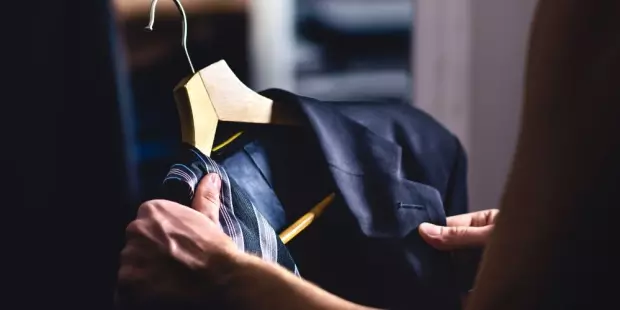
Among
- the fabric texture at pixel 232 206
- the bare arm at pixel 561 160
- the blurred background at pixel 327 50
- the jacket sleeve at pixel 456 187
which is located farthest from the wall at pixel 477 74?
the bare arm at pixel 561 160

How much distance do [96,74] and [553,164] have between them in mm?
815

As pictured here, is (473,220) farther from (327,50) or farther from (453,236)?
(327,50)

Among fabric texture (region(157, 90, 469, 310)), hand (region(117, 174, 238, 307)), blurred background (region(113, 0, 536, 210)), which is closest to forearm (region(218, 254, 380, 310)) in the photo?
hand (region(117, 174, 238, 307))

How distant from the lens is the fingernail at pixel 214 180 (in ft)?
2.31

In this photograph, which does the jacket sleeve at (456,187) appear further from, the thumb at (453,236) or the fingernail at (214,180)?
the fingernail at (214,180)

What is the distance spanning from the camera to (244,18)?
5.14 feet

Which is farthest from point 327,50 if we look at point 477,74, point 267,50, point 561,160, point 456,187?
point 561,160

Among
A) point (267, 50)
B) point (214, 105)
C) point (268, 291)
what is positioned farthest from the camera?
point (267, 50)

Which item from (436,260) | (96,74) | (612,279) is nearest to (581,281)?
(612,279)

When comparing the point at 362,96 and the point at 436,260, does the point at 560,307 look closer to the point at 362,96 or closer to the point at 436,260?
the point at 436,260

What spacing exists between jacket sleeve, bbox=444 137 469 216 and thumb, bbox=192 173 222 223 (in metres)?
0.33

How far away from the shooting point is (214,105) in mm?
770

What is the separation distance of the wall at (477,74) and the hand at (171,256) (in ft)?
2.99

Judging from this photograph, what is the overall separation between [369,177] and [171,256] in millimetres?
259
